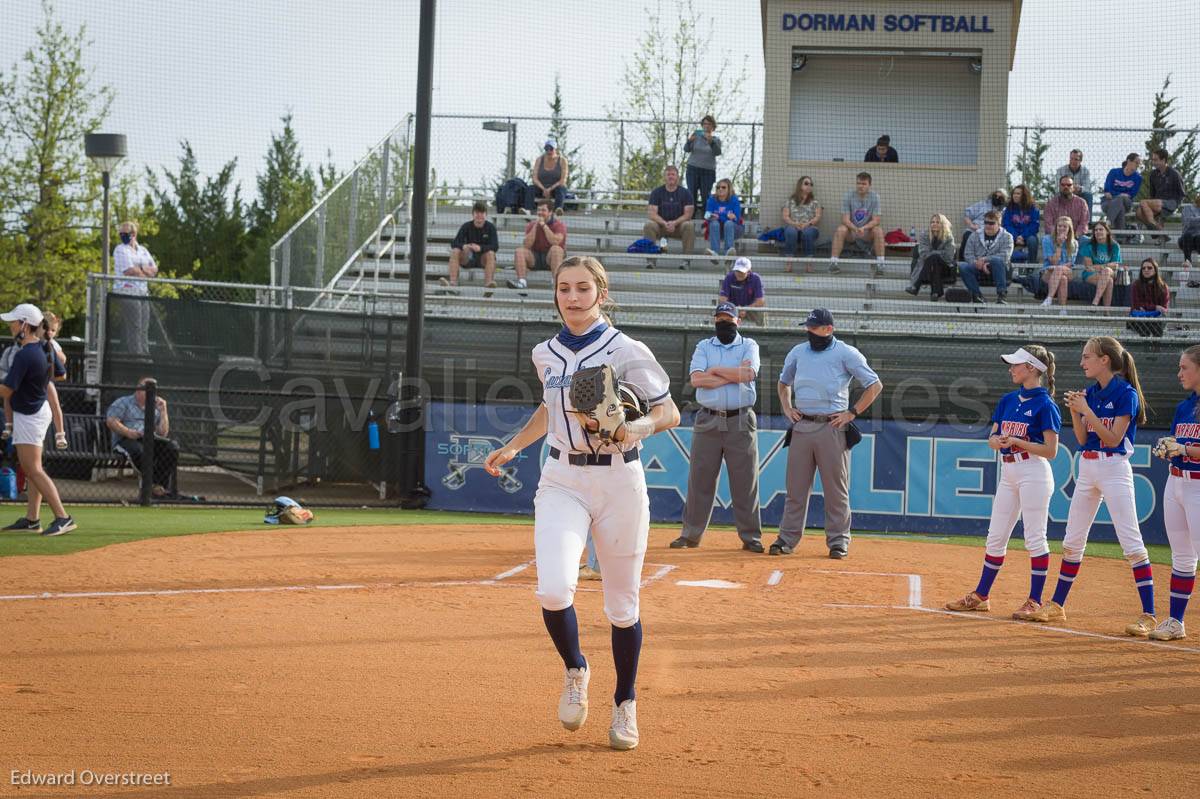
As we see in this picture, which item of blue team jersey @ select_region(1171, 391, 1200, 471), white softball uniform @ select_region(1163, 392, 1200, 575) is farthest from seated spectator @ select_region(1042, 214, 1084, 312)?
white softball uniform @ select_region(1163, 392, 1200, 575)

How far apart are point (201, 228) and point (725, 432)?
150 ft

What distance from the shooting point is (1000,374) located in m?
15.5

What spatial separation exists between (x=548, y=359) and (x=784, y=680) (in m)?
2.41

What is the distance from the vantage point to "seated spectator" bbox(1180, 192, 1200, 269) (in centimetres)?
1998

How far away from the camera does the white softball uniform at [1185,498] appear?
779 centimetres

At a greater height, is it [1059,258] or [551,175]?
[551,175]

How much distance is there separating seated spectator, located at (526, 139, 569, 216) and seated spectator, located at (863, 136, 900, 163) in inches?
234

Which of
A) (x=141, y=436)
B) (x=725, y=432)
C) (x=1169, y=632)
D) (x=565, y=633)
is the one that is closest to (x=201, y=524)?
(x=141, y=436)

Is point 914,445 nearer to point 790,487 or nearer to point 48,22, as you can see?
point 790,487

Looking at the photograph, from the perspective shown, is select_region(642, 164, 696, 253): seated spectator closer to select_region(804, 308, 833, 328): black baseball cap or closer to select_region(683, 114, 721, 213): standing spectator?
select_region(683, 114, 721, 213): standing spectator

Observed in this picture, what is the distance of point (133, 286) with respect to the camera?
19281 millimetres

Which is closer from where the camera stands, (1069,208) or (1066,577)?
(1066,577)

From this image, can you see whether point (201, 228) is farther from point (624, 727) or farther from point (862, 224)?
point (624, 727)

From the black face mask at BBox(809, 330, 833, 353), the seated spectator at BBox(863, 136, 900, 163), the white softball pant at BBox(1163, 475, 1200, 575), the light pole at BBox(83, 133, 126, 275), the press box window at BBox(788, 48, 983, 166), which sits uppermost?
the press box window at BBox(788, 48, 983, 166)
